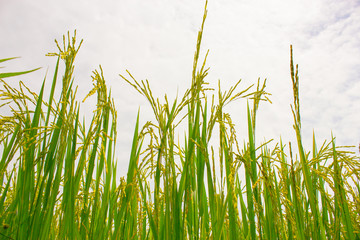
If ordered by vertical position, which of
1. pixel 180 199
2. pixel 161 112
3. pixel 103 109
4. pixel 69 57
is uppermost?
pixel 69 57

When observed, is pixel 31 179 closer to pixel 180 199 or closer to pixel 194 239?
pixel 180 199

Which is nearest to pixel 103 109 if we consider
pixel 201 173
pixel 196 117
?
pixel 196 117

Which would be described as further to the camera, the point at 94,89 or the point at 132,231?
the point at 132,231

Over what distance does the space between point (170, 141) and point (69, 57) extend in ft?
2.53

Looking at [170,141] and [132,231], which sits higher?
[170,141]

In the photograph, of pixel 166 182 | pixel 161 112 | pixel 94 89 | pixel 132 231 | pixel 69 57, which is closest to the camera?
pixel 166 182

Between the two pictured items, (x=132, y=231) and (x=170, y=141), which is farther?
(x=132, y=231)

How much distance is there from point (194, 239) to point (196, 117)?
707 mm

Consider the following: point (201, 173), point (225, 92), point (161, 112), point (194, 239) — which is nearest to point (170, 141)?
point (161, 112)

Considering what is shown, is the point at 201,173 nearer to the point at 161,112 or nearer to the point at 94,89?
the point at 161,112

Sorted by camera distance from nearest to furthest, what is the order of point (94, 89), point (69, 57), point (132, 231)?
1. point (69, 57)
2. point (94, 89)
3. point (132, 231)

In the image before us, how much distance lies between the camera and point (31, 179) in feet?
5.45

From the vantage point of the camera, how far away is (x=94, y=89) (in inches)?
73.0

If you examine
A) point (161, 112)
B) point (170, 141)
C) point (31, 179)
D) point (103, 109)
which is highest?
point (103, 109)
